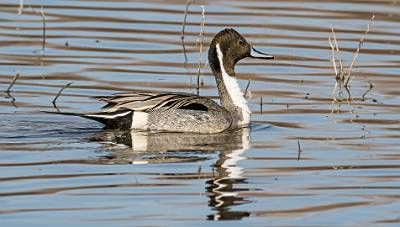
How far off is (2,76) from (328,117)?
3.82m

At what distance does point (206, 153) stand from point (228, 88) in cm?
208

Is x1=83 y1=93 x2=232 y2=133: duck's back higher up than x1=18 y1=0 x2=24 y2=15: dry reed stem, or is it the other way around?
x1=18 y1=0 x2=24 y2=15: dry reed stem

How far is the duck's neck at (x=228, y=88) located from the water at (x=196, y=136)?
310 millimetres

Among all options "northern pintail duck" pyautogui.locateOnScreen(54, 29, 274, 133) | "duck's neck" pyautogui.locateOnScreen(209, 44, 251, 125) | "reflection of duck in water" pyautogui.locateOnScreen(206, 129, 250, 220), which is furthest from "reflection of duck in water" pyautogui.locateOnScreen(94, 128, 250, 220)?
"duck's neck" pyautogui.locateOnScreen(209, 44, 251, 125)

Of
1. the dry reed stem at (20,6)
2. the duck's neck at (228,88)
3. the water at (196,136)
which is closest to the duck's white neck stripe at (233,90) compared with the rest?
the duck's neck at (228,88)

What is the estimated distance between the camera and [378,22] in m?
17.7

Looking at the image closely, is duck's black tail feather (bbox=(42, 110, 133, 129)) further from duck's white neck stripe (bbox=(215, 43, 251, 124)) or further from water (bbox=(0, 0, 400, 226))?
duck's white neck stripe (bbox=(215, 43, 251, 124))

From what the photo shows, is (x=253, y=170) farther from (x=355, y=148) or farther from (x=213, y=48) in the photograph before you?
(x=213, y=48)

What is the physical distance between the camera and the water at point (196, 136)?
8.43 m

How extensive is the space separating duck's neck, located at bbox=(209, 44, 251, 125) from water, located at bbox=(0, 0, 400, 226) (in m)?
0.31

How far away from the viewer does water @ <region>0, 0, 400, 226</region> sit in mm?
8430

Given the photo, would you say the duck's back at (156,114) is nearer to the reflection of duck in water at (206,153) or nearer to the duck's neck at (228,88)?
the reflection of duck in water at (206,153)

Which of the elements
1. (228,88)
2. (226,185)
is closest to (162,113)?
(228,88)

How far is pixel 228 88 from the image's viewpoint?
1250cm
